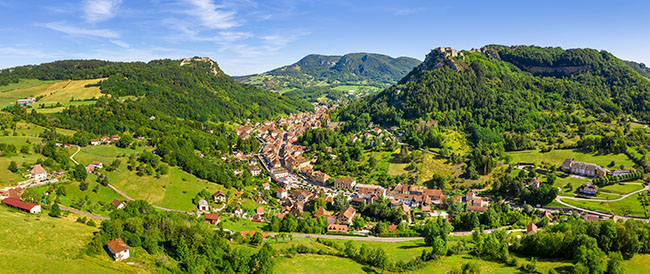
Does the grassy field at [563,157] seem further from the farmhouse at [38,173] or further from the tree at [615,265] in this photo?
the farmhouse at [38,173]

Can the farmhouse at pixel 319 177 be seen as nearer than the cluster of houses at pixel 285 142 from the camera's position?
Yes

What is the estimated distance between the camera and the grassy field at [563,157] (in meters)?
79.0

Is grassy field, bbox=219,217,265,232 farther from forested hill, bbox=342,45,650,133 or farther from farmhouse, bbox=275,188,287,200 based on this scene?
forested hill, bbox=342,45,650,133

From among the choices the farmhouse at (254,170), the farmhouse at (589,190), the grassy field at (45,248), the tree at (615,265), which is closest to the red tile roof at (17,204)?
the grassy field at (45,248)

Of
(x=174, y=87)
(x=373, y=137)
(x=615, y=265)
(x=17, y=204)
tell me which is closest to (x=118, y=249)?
(x=17, y=204)

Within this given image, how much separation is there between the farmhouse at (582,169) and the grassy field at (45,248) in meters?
88.3

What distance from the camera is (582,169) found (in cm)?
7581

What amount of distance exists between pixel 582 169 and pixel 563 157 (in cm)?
937

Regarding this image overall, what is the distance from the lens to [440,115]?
116312mm

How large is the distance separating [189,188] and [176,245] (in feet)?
104

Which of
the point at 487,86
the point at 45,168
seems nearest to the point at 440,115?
the point at 487,86

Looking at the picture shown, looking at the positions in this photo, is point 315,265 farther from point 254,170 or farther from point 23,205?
point 254,170

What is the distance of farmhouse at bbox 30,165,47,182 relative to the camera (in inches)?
2185

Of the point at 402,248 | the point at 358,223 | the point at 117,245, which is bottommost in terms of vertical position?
the point at 402,248
